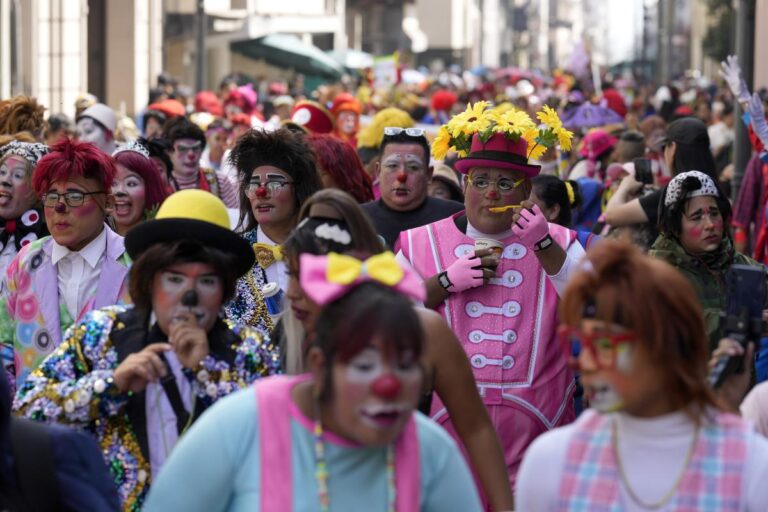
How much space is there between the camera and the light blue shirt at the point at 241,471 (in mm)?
3596

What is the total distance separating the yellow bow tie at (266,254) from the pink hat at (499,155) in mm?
842

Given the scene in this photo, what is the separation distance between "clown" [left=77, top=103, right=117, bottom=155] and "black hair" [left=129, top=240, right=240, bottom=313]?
7788 millimetres

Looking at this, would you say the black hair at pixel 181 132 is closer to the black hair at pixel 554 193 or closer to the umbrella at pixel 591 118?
the black hair at pixel 554 193

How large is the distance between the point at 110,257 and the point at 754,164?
6670 millimetres

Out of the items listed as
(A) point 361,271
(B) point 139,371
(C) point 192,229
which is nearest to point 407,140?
(C) point 192,229

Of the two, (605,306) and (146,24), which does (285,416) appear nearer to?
(605,306)

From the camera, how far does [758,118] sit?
10.8 meters

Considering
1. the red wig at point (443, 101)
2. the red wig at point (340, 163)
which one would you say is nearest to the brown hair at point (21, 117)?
the red wig at point (340, 163)

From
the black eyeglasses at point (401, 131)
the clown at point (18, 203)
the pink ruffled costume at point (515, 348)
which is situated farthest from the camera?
the black eyeglasses at point (401, 131)

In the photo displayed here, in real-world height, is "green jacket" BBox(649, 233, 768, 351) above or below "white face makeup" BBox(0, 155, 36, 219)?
below

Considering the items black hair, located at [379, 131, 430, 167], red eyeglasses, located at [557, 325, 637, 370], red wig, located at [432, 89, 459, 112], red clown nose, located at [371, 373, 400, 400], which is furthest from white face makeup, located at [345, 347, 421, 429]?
red wig, located at [432, 89, 459, 112]

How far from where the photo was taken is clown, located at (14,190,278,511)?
450 cm

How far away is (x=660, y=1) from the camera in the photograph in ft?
188

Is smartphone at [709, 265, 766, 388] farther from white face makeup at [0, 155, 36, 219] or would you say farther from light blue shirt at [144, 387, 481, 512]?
white face makeup at [0, 155, 36, 219]
